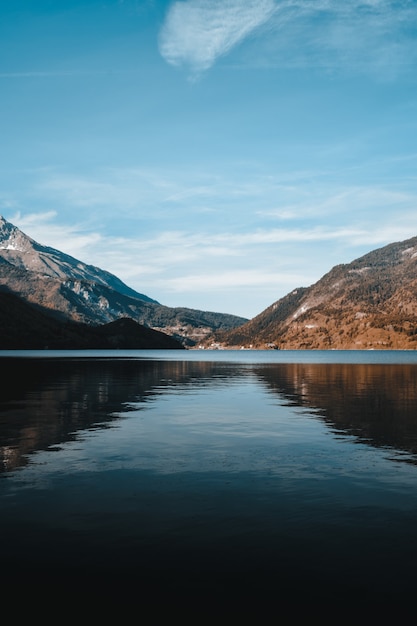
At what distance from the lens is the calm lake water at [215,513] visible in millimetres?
14648

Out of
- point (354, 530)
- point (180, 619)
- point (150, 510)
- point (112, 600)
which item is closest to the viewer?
point (180, 619)

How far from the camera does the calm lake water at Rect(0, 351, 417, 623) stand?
1465 cm

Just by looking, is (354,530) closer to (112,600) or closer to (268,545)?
(268,545)

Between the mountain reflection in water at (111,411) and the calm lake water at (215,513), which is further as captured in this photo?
the mountain reflection in water at (111,411)

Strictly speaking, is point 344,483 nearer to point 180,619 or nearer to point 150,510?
point 150,510

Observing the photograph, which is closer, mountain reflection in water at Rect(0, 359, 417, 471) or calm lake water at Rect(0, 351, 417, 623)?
calm lake water at Rect(0, 351, 417, 623)

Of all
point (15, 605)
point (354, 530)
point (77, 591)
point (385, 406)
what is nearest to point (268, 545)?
point (354, 530)

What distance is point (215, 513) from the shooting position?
21.0 meters

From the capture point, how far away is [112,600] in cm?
1381

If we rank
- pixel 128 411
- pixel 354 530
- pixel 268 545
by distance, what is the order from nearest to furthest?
pixel 268 545, pixel 354 530, pixel 128 411

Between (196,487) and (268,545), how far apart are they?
7943mm

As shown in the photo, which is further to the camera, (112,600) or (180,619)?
(112,600)

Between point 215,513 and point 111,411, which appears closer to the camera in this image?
point 215,513

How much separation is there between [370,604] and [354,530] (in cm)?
551
